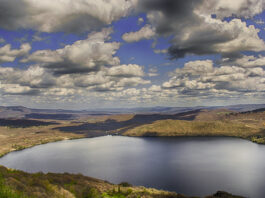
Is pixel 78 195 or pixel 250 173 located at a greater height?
pixel 78 195

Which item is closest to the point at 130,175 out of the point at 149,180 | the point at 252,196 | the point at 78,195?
the point at 149,180

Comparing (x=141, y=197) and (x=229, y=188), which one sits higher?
(x=141, y=197)

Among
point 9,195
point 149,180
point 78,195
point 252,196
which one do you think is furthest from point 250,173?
point 9,195

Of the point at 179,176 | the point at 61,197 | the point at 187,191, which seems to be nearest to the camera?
the point at 61,197

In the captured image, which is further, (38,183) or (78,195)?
(78,195)

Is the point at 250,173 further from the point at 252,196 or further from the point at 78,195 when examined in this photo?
the point at 78,195

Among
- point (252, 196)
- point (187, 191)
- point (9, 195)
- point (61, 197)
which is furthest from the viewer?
point (187, 191)

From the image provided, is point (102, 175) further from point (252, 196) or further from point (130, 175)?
point (252, 196)

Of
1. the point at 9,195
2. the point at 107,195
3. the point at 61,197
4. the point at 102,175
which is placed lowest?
the point at 102,175

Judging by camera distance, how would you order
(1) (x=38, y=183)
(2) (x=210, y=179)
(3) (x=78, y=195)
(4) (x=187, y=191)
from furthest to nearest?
(2) (x=210, y=179), (4) (x=187, y=191), (3) (x=78, y=195), (1) (x=38, y=183)
